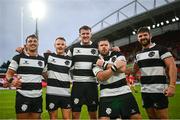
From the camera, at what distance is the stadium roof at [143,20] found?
30930 millimetres

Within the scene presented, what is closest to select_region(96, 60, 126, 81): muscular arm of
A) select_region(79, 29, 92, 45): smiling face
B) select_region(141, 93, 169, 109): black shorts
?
select_region(141, 93, 169, 109): black shorts

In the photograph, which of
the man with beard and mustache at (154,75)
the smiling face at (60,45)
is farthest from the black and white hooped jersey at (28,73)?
the man with beard and mustache at (154,75)

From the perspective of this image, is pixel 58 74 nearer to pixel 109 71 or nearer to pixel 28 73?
pixel 28 73

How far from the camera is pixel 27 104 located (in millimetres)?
6117

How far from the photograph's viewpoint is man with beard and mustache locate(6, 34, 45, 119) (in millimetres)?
6141

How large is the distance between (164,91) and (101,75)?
1.09 meters

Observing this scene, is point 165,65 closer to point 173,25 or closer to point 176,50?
point 176,50

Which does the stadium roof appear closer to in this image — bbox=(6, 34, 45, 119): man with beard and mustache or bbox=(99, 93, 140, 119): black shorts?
bbox=(6, 34, 45, 119): man with beard and mustache

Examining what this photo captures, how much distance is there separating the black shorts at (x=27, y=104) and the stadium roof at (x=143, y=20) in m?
25.2

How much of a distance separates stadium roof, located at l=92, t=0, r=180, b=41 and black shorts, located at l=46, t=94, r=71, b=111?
24.8 metres

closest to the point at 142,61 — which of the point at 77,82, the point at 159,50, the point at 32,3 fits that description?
the point at 159,50

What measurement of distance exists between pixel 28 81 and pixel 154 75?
7.58 feet

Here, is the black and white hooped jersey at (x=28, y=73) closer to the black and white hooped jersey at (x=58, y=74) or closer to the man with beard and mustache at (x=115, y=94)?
the black and white hooped jersey at (x=58, y=74)

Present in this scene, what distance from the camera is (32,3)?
23406 mm
